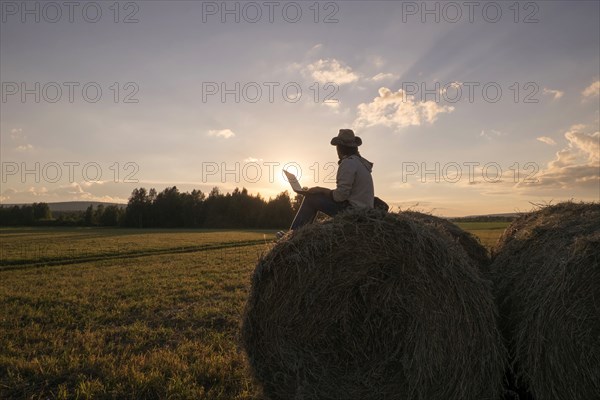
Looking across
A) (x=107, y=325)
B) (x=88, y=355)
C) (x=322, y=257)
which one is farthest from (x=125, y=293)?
(x=322, y=257)

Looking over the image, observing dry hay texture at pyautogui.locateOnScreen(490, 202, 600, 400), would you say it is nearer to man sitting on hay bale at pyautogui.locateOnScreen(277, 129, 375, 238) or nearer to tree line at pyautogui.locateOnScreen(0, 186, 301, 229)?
man sitting on hay bale at pyautogui.locateOnScreen(277, 129, 375, 238)

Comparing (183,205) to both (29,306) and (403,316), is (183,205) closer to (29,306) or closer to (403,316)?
(29,306)

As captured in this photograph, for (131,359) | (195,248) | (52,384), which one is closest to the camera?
(52,384)

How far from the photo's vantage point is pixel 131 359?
5613 millimetres

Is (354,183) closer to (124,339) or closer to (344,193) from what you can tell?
(344,193)

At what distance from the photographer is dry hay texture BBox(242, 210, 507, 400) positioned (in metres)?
3.87

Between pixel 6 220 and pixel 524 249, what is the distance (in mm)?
118541

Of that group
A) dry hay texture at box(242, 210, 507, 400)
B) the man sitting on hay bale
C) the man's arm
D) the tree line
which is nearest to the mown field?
dry hay texture at box(242, 210, 507, 400)

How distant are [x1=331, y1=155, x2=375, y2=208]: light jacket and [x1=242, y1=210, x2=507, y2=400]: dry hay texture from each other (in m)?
1.21

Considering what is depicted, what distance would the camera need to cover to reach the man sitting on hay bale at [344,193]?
554cm

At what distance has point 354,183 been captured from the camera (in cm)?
564

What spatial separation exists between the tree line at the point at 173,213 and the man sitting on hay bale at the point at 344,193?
84742 millimetres

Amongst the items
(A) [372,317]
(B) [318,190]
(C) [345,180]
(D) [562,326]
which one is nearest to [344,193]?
(C) [345,180]

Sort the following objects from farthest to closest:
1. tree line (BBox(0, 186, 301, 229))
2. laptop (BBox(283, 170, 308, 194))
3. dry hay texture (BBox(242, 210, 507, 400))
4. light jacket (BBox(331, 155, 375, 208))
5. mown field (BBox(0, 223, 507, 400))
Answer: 1. tree line (BBox(0, 186, 301, 229))
2. laptop (BBox(283, 170, 308, 194))
3. light jacket (BBox(331, 155, 375, 208))
4. mown field (BBox(0, 223, 507, 400))
5. dry hay texture (BBox(242, 210, 507, 400))
